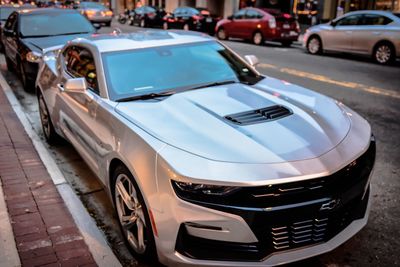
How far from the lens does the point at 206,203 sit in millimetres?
2684

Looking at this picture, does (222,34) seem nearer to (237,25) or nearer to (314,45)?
(237,25)

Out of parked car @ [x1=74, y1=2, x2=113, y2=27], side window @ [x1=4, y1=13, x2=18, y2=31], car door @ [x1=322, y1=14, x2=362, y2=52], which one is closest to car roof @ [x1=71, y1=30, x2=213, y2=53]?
side window @ [x1=4, y1=13, x2=18, y2=31]

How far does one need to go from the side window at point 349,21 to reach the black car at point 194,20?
1087 cm

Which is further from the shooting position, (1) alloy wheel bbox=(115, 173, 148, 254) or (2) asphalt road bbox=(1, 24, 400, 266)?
(2) asphalt road bbox=(1, 24, 400, 266)

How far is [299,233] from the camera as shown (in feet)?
9.20

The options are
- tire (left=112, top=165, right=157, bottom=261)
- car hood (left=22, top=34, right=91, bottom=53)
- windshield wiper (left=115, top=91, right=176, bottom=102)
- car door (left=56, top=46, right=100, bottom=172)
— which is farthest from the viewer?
A: car hood (left=22, top=34, right=91, bottom=53)

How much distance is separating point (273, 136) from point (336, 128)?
0.60 metres

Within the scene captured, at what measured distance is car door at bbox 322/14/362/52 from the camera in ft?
46.5

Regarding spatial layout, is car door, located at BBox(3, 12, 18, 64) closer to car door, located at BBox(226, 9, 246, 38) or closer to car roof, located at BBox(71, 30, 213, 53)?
car roof, located at BBox(71, 30, 213, 53)

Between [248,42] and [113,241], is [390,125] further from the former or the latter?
[248,42]

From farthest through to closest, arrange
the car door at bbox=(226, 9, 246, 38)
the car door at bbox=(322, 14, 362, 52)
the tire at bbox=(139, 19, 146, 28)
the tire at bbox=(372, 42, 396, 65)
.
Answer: the tire at bbox=(139, 19, 146, 28), the car door at bbox=(226, 9, 246, 38), the car door at bbox=(322, 14, 362, 52), the tire at bbox=(372, 42, 396, 65)

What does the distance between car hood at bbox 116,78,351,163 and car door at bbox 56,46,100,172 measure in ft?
1.66

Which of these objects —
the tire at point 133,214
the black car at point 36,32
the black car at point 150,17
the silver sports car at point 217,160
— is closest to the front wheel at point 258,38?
the black car at point 36,32

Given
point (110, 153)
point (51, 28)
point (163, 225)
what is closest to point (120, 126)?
point (110, 153)
